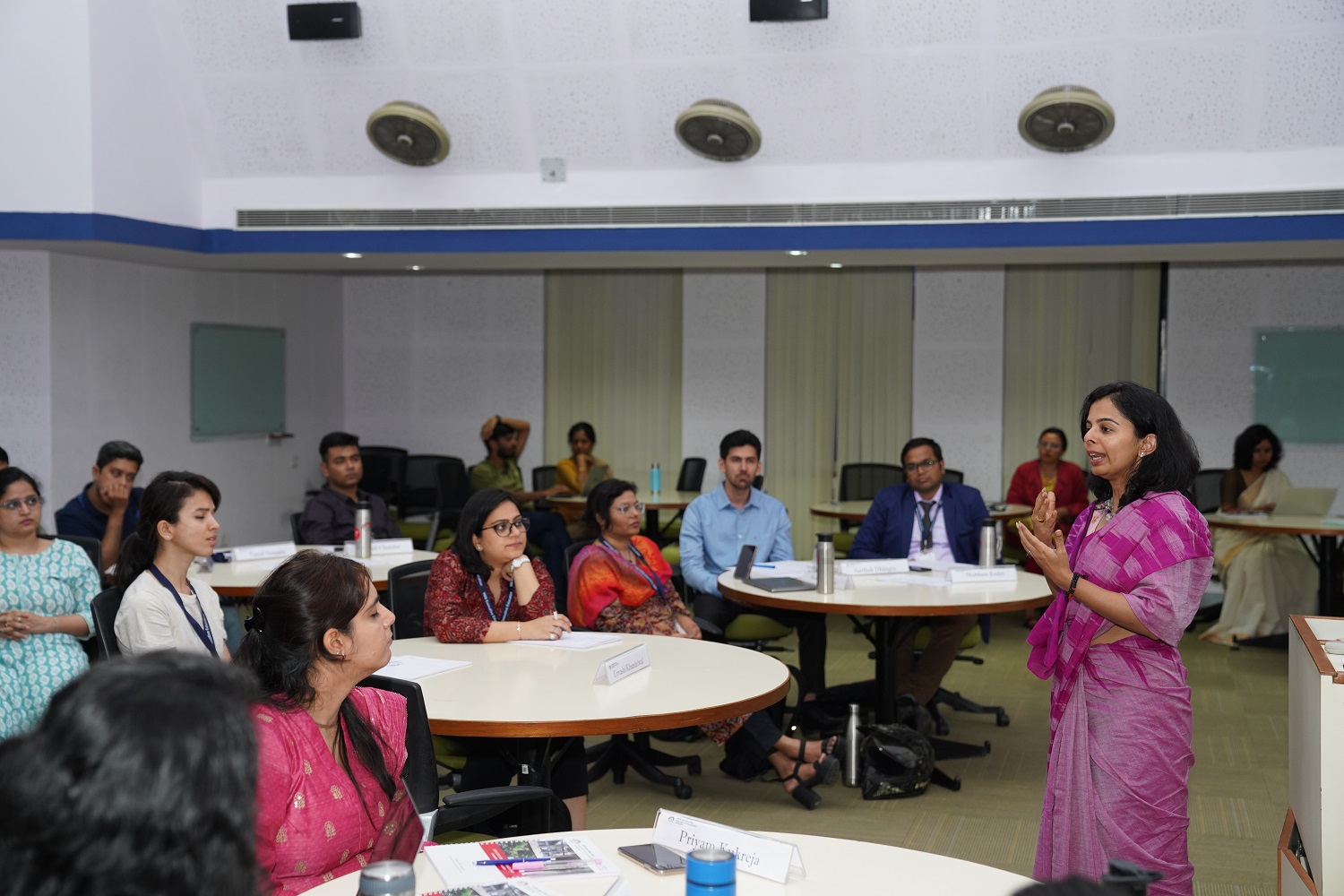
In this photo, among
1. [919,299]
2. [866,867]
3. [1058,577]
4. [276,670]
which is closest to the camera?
[866,867]

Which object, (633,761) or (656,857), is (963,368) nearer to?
(633,761)

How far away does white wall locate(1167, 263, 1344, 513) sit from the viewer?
930 cm

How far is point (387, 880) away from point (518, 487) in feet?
24.9

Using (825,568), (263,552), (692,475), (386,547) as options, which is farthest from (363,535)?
(692,475)

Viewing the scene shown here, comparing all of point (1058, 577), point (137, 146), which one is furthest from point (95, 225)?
point (1058, 577)

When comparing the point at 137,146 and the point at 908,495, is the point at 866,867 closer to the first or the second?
the point at 908,495

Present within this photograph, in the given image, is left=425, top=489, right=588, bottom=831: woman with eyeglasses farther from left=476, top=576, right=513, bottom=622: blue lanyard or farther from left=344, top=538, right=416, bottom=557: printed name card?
left=344, top=538, right=416, bottom=557: printed name card

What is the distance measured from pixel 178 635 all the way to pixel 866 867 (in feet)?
7.88

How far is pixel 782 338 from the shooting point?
10.4 meters

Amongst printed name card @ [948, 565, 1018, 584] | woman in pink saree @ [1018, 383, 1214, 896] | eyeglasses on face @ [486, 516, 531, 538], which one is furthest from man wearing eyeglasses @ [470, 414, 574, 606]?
woman in pink saree @ [1018, 383, 1214, 896]

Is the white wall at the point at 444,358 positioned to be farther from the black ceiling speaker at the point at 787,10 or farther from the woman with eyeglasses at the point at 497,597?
the woman with eyeglasses at the point at 497,597

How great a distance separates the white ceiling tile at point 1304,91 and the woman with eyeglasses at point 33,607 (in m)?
6.42

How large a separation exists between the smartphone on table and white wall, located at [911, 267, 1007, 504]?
27.3 ft

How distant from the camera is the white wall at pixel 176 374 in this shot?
25.6ft
